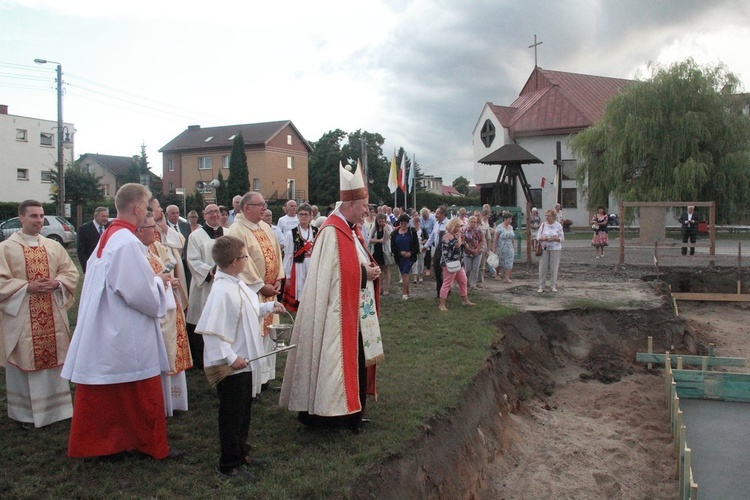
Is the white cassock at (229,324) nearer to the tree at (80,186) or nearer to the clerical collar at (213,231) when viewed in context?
the clerical collar at (213,231)

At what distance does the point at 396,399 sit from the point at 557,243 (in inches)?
287

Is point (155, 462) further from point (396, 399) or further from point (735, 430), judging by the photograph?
point (735, 430)

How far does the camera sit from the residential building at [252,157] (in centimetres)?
5188

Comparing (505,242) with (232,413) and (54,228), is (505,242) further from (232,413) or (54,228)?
(54,228)

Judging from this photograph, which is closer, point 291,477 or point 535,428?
point 291,477

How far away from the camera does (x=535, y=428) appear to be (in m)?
7.94

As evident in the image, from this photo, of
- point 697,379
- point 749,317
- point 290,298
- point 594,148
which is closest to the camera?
point 290,298

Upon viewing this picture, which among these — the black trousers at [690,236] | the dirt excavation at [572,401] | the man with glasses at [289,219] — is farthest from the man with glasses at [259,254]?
the black trousers at [690,236]

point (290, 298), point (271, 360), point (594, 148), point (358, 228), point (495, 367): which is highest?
point (594, 148)

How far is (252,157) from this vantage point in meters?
52.2

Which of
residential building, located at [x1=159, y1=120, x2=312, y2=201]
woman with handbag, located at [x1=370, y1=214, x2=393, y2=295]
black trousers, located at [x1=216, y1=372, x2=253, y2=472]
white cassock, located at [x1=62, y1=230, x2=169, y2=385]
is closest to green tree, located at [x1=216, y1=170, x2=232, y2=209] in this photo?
residential building, located at [x1=159, y1=120, x2=312, y2=201]

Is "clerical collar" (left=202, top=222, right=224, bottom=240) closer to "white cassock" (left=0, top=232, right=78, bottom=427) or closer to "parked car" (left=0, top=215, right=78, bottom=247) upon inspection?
"white cassock" (left=0, top=232, right=78, bottom=427)

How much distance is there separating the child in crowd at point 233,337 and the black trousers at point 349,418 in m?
0.82

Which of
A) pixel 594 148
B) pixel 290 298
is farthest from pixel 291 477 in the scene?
pixel 594 148
